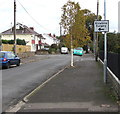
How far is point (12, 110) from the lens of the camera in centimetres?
716

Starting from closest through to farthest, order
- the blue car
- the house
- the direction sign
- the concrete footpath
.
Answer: the concrete footpath
the direction sign
the blue car
the house

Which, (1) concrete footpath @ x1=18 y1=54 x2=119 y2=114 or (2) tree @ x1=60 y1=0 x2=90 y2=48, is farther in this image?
(2) tree @ x1=60 y1=0 x2=90 y2=48

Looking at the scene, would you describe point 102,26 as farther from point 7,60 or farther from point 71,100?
point 7,60

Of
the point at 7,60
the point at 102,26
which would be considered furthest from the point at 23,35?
the point at 102,26

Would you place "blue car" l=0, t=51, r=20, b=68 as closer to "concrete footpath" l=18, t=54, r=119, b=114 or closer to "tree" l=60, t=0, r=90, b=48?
"tree" l=60, t=0, r=90, b=48

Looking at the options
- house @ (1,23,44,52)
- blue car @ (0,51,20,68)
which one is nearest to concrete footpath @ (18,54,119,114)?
blue car @ (0,51,20,68)

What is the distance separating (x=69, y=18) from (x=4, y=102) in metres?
14.4

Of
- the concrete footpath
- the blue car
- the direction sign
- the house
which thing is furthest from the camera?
the house

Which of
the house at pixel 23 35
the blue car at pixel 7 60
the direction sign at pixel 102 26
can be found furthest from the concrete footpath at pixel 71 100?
the house at pixel 23 35

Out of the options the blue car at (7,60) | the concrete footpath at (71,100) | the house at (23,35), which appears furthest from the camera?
the house at (23,35)

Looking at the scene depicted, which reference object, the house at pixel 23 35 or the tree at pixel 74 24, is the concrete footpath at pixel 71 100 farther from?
the house at pixel 23 35

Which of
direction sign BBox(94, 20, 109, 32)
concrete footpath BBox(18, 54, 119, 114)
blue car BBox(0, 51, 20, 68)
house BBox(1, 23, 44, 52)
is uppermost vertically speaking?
house BBox(1, 23, 44, 52)

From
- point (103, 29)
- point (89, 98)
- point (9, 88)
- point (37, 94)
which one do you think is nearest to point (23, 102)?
point (37, 94)

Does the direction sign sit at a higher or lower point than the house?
lower
